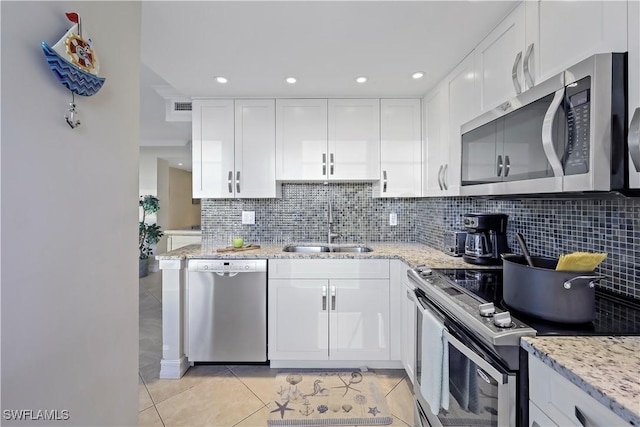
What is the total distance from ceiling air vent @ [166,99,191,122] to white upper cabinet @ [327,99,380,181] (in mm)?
1506

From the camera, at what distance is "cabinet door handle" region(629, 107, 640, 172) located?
79 centimetres

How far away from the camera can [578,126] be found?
926 mm

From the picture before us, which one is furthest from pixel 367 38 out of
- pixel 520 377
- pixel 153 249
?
pixel 153 249

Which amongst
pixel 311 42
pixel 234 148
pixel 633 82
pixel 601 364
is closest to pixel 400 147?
pixel 311 42

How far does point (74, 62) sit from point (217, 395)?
2.09 meters

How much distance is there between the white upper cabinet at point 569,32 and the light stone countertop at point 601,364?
2.92 ft

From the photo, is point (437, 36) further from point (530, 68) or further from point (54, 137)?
point (54, 137)

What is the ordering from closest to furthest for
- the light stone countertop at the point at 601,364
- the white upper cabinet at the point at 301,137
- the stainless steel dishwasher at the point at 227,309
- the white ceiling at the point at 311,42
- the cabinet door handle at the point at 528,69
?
the light stone countertop at the point at 601,364
the cabinet door handle at the point at 528,69
the white ceiling at the point at 311,42
the stainless steel dishwasher at the point at 227,309
the white upper cabinet at the point at 301,137

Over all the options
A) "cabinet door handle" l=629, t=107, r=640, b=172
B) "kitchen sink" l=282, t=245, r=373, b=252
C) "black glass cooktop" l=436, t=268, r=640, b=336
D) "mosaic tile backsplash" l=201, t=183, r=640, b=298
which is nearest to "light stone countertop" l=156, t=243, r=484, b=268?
"kitchen sink" l=282, t=245, r=373, b=252

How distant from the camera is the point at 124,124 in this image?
4.12 ft

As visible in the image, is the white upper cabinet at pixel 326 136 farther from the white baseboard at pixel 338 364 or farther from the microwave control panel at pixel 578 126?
the microwave control panel at pixel 578 126

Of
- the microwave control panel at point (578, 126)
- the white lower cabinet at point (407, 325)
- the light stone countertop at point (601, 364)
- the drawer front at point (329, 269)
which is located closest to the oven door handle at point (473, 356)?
the light stone countertop at point (601, 364)

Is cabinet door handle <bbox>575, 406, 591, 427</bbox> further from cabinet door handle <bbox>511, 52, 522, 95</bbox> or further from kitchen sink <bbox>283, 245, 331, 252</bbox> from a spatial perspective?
kitchen sink <bbox>283, 245, 331, 252</bbox>

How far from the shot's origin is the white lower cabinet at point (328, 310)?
2.29 metres
